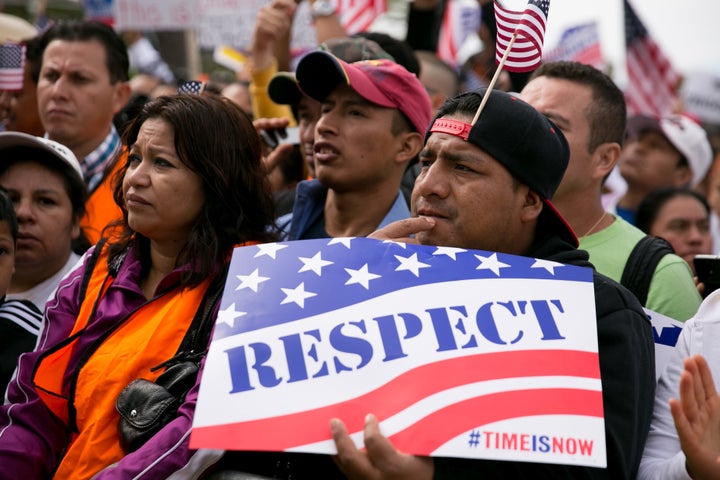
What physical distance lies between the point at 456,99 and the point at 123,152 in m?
1.94

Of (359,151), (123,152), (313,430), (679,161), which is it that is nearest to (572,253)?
(313,430)

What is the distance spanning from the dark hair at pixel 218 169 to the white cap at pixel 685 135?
4.55 meters

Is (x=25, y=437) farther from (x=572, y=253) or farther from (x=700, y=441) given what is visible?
(x=700, y=441)

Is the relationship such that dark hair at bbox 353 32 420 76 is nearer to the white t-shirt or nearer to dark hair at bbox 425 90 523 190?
dark hair at bbox 425 90 523 190

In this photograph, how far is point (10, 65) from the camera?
587cm

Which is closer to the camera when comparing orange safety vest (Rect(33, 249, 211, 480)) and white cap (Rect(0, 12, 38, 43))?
orange safety vest (Rect(33, 249, 211, 480))

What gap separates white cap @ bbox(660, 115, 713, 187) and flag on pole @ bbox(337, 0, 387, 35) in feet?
8.05

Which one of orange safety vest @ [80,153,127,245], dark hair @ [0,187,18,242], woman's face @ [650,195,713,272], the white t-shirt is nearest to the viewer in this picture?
the white t-shirt

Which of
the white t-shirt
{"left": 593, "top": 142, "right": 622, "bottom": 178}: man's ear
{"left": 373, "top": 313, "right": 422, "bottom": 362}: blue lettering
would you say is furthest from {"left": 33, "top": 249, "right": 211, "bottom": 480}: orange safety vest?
{"left": 593, "top": 142, "right": 622, "bottom": 178}: man's ear

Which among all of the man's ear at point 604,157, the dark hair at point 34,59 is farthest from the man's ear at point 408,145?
the dark hair at point 34,59

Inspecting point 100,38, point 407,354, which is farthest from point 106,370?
point 100,38

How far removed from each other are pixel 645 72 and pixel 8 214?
257 inches

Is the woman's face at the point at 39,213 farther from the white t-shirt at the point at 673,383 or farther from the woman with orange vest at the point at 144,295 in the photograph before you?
the white t-shirt at the point at 673,383

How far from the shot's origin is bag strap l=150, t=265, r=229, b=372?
324 cm
